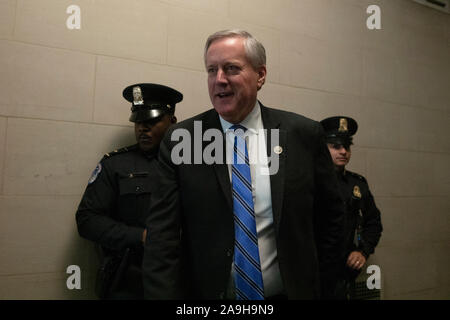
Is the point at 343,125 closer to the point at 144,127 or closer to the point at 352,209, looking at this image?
the point at 352,209

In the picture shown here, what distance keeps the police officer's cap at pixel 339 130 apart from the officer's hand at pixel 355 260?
72 centimetres

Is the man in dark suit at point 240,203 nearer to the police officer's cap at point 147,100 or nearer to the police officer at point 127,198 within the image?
the police officer at point 127,198

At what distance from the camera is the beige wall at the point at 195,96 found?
1.69m

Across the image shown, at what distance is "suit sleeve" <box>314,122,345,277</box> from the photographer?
119 centimetres

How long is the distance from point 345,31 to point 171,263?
7.99 ft

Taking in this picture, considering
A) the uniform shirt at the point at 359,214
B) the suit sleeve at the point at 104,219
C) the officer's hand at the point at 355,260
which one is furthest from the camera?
the uniform shirt at the point at 359,214

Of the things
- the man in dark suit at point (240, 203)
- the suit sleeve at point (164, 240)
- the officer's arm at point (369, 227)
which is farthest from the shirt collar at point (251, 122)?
the officer's arm at point (369, 227)

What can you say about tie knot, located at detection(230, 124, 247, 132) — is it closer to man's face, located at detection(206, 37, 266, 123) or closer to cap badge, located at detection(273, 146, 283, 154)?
man's face, located at detection(206, 37, 266, 123)

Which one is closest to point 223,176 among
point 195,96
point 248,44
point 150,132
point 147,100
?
Result: point 248,44

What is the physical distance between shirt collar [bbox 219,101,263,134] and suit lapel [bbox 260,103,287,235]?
2 cm

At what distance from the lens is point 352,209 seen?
213 cm

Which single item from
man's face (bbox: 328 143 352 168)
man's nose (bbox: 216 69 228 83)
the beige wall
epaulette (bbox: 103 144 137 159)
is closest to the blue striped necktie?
man's nose (bbox: 216 69 228 83)

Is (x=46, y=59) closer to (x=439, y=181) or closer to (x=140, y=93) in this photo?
(x=140, y=93)

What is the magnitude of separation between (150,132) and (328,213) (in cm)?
99
